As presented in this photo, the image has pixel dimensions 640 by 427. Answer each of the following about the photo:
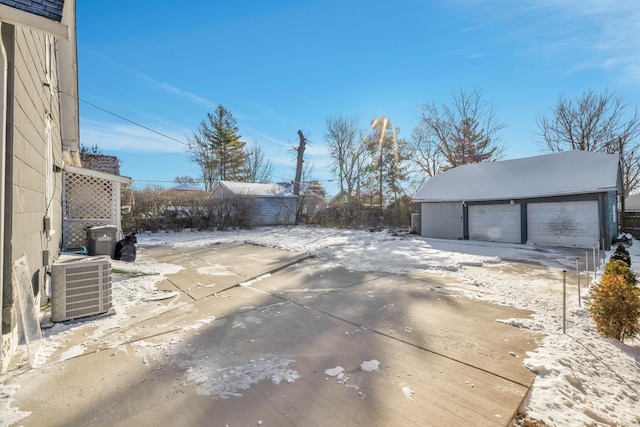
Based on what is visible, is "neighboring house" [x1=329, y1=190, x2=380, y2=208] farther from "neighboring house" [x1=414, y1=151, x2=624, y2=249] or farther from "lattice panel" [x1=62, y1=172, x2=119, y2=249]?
"lattice panel" [x1=62, y1=172, x2=119, y2=249]

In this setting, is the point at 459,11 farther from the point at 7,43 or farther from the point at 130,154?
the point at 130,154

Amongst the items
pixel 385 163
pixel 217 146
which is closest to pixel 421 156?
pixel 385 163

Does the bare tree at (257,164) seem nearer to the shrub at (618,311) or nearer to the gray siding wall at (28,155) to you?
the gray siding wall at (28,155)

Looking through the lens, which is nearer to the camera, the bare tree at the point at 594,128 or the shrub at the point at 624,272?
the shrub at the point at 624,272

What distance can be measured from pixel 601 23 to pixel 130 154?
2522cm

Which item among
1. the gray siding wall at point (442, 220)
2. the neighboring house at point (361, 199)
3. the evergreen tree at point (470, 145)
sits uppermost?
the evergreen tree at point (470, 145)

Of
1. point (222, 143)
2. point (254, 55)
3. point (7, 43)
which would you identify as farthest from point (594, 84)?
point (222, 143)

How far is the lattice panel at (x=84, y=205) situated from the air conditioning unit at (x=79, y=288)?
6038 mm

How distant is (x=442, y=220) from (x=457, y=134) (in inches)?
468

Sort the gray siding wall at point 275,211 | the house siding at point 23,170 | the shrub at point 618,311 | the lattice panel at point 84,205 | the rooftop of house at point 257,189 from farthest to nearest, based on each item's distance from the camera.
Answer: the gray siding wall at point 275,211 < the rooftop of house at point 257,189 < the lattice panel at point 84,205 < the shrub at point 618,311 < the house siding at point 23,170

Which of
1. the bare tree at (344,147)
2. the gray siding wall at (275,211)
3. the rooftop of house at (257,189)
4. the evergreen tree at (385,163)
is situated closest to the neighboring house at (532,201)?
the evergreen tree at (385,163)

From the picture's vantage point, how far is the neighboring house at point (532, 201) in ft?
34.8

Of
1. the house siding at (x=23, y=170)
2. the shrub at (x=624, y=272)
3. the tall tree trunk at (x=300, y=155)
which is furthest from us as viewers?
the tall tree trunk at (x=300, y=155)

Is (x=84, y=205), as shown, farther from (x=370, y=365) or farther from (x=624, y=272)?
(x=624, y=272)
